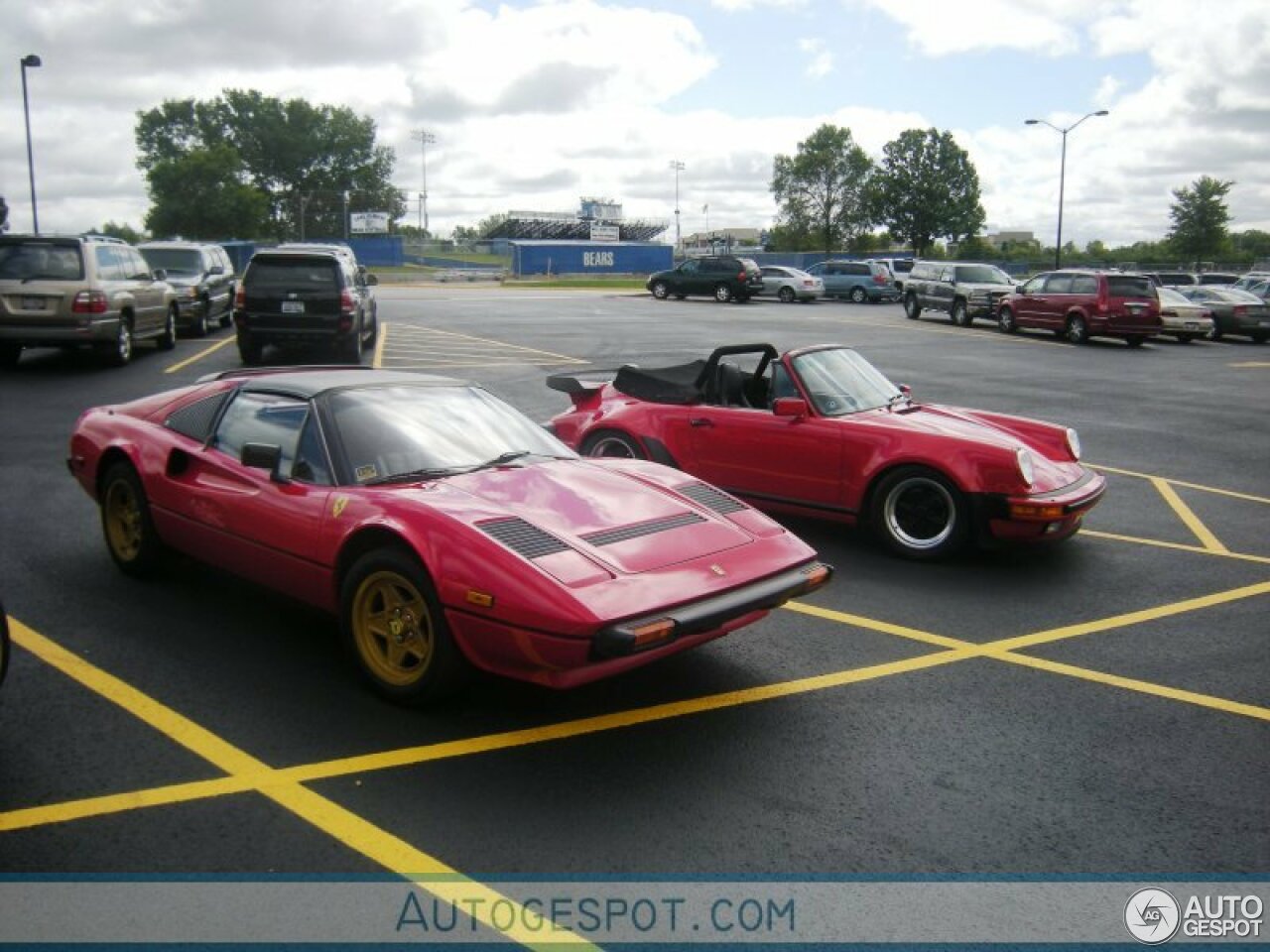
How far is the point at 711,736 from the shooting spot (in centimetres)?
415

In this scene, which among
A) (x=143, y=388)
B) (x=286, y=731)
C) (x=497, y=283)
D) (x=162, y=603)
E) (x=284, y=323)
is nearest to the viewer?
(x=286, y=731)

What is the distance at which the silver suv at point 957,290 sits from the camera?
28.5 metres

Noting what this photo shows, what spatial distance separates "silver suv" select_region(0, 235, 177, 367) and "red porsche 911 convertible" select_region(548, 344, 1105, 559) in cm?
924

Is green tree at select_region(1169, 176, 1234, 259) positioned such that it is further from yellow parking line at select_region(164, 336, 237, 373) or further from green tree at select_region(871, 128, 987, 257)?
yellow parking line at select_region(164, 336, 237, 373)

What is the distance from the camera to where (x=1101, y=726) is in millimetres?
4293

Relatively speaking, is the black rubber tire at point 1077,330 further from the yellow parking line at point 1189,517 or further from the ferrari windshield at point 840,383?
the ferrari windshield at point 840,383

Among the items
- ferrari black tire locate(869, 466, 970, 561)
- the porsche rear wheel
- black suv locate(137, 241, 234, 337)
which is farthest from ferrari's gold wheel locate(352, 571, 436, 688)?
black suv locate(137, 241, 234, 337)

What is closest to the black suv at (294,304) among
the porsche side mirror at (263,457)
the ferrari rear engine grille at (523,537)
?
the porsche side mirror at (263,457)

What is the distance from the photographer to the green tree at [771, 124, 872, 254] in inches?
3962

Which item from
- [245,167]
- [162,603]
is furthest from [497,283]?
[245,167]

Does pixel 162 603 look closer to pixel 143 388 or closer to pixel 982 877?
pixel 982 877

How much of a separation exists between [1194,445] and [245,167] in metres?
123

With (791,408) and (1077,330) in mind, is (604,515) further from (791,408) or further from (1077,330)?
(1077,330)

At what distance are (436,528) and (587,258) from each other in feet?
235
